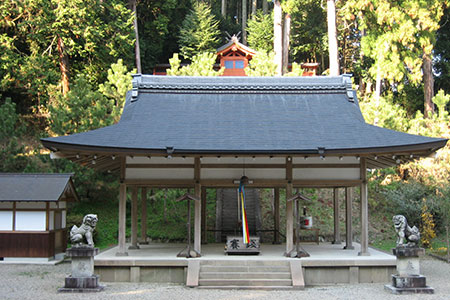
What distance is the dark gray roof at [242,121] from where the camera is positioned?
1041cm

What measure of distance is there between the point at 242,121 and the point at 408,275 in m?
5.24

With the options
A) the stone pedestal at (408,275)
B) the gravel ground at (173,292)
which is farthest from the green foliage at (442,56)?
the stone pedestal at (408,275)

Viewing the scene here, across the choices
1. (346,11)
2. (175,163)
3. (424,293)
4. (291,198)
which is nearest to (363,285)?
(424,293)

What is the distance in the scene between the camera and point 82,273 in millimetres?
9602

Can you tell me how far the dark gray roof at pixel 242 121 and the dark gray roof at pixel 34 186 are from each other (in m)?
3.21

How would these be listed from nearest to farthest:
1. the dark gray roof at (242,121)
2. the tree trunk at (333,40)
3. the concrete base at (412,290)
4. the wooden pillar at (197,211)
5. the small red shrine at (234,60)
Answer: the concrete base at (412,290) < the dark gray roof at (242,121) < the wooden pillar at (197,211) < the tree trunk at (333,40) < the small red shrine at (234,60)

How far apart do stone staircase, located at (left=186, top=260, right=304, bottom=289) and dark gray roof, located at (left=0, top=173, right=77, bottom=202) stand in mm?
5273

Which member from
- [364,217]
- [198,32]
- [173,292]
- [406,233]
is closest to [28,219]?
[173,292]

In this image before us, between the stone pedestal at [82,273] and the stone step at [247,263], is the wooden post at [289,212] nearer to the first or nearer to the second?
the stone step at [247,263]

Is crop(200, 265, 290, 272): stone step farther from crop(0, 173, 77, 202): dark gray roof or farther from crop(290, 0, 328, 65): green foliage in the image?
crop(290, 0, 328, 65): green foliage

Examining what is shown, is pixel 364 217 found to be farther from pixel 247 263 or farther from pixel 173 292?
pixel 173 292

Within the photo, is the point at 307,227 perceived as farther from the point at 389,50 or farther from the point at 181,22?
the point at 181,22

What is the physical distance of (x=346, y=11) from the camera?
71.4ft

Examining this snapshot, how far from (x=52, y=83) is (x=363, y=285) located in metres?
→ 17.5
